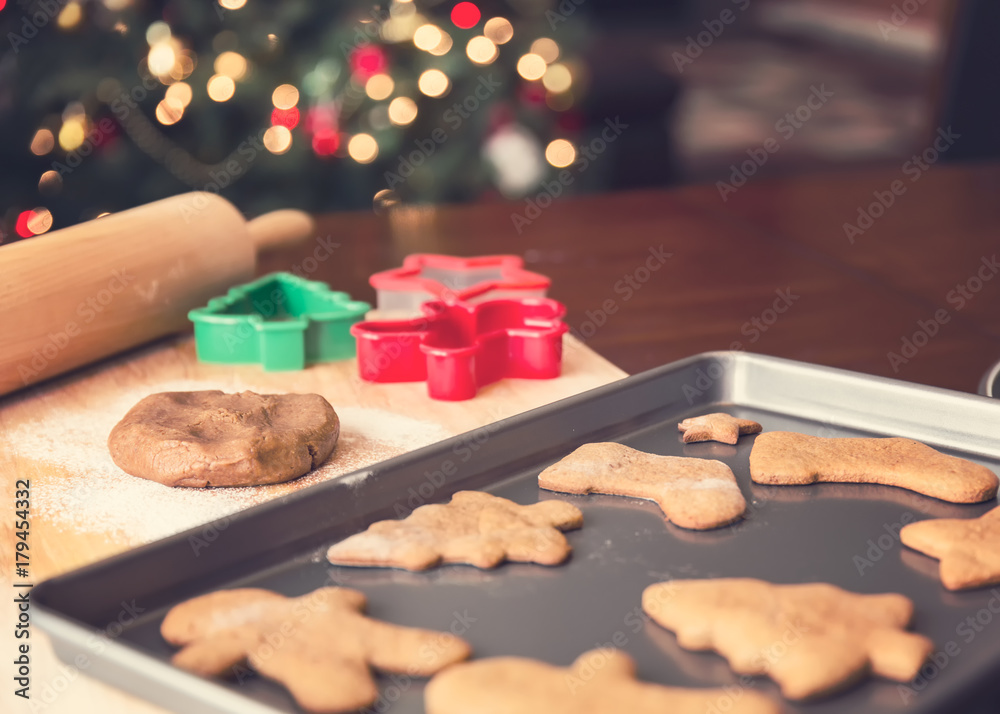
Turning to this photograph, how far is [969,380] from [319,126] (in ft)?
6.52

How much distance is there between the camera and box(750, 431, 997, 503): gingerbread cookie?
3.07 feet

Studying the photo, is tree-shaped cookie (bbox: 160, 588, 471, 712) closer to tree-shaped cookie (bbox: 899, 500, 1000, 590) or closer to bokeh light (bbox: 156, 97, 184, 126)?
tree-shaped cookie (bbox: 899, 500, 1000, 590)

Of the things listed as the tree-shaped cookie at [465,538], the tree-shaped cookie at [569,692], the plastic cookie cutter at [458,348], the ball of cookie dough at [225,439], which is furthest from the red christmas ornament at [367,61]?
the tree-shaped cookie at [569,692]

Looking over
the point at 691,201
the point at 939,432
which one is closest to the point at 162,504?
the point at 939,432

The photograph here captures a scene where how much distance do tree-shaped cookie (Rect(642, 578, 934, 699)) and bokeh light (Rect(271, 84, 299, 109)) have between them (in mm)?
2385

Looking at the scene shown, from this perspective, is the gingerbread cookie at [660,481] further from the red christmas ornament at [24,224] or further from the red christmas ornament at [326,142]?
the red christmas ornament at [326,142]

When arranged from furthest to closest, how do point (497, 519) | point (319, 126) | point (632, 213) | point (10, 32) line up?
point (319, 126), point (10, 32), point (632, 213), point (497, 519)

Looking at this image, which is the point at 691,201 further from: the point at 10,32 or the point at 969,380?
the point at 10,32

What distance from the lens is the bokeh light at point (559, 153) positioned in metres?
3.29

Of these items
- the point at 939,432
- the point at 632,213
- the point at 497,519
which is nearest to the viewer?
the point at 497,519

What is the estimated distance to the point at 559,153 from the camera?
331cm

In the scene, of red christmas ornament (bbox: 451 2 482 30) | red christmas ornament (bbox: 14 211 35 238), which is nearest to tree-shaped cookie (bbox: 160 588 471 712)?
red christmas ornament (bbox: 14 211 35 238)

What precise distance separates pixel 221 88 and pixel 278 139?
8.3 inches

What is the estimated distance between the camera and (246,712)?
0.59m
